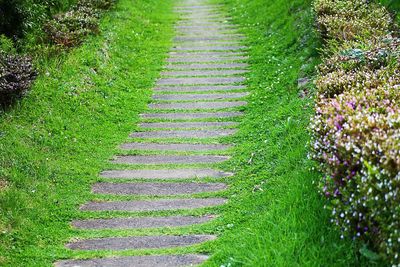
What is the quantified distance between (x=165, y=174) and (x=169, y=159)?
0.49 m

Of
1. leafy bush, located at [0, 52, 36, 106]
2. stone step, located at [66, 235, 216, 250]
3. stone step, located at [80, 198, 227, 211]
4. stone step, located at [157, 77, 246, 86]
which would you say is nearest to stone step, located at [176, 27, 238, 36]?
stone step, located at [157, 77, 246, 86]

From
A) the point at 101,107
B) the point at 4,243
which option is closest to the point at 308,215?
the point at 4,243

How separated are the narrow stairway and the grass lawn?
16 cm

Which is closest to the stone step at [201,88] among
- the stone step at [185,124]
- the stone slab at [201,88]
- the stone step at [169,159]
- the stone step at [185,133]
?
the stone slab at [201,88]

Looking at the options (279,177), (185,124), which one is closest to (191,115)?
(185,124)

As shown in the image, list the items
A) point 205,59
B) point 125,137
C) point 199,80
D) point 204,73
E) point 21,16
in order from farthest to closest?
point 205,59
point 204,73
point 199,80
point 21,16
point 125,137

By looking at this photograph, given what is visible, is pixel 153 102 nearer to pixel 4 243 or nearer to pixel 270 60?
pixel 270 60

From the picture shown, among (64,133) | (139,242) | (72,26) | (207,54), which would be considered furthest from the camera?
(207,54)

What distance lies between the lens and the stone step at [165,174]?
7.80 metres

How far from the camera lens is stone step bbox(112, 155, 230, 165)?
827 cm

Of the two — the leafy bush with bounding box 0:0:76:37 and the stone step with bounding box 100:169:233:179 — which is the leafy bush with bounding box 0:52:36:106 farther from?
the stone step with bounding box 100:169:233:179

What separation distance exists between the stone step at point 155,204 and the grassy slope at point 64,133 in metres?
0.27

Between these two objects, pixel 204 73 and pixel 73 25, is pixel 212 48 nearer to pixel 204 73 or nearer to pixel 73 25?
pixel 204 73

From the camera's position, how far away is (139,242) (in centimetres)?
623
